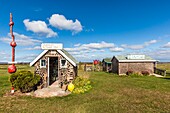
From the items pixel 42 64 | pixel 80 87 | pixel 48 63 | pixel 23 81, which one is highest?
pixel 48 63

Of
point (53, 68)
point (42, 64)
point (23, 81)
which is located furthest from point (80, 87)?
point (53, 68)

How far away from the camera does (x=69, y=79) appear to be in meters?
15.9

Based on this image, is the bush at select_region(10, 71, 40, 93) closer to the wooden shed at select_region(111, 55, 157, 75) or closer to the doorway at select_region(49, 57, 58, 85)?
the doorway at select_region(49, 57, 58, 85)

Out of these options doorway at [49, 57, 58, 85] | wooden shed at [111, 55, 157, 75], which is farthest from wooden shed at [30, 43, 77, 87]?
wooden shed at [111, 55, 157, 75]

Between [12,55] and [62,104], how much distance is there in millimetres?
6719

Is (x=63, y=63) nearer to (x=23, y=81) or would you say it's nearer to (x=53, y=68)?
(x=53, y=68)

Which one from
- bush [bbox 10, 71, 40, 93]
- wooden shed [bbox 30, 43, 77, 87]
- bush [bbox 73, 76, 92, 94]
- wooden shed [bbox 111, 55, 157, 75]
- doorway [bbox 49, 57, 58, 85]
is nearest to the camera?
bush [bbox 10, 71, 40, 93]

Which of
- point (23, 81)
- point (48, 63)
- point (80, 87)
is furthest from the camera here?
point (48, 63)

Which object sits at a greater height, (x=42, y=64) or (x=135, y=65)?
(x=42, y=64)

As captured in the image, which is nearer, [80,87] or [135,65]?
[80,87]

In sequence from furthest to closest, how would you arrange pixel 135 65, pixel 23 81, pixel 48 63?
pixel 135 65 < pixel 48 63 < pixel 23 81

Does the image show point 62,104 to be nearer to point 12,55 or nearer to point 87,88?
point 87,88

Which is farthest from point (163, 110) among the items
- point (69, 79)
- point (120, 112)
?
point (69, 79)

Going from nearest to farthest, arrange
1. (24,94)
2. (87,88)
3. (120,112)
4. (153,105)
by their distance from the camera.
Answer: (120,112) → (153,105) → (24,94) → (87,88)
